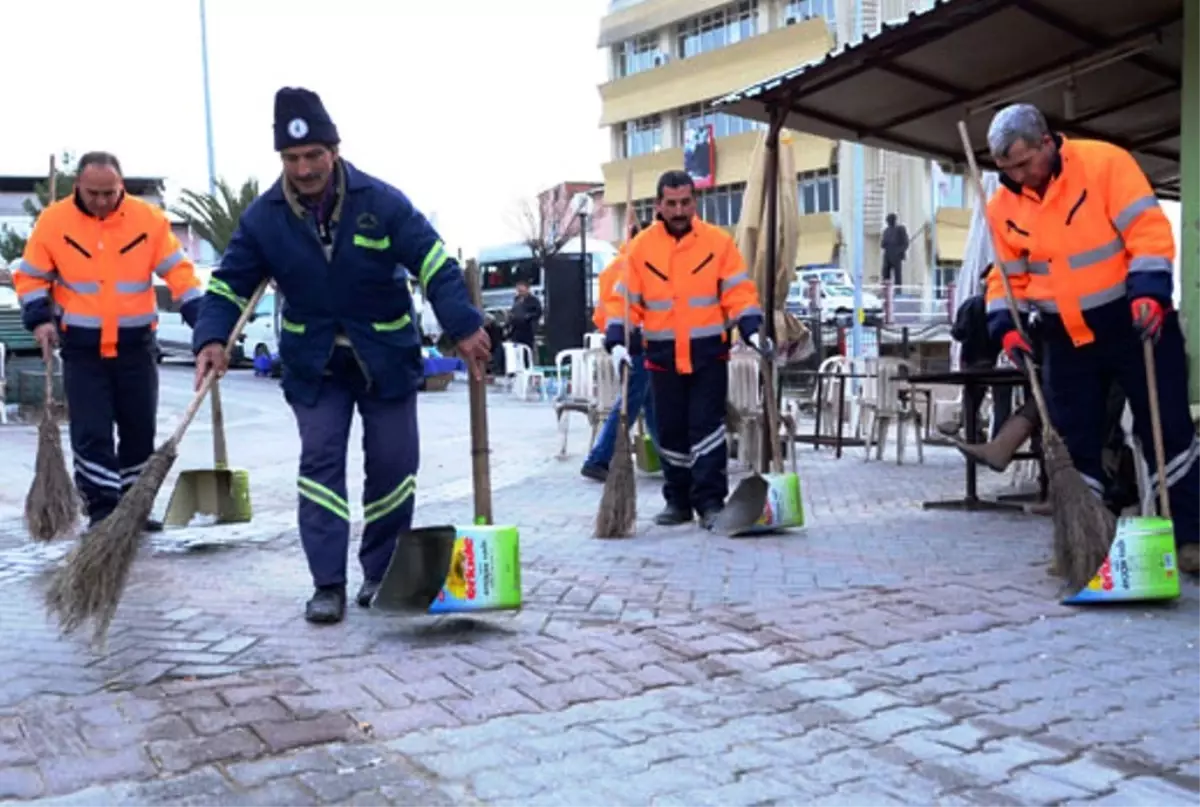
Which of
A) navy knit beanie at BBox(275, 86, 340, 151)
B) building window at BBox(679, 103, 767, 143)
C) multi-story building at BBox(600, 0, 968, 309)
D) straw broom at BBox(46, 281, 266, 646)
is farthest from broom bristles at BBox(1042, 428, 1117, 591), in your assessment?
building window at BBox(679, 103, 767, 143)

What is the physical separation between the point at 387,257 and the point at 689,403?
2642 mm

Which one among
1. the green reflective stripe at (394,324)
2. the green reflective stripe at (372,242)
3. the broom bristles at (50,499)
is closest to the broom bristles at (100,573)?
the green reflective stripe at (394,324)

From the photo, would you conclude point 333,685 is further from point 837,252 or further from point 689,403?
point 837,252

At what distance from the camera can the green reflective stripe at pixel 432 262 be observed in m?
Result: 4.31

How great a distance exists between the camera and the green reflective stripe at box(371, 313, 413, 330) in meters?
4.42

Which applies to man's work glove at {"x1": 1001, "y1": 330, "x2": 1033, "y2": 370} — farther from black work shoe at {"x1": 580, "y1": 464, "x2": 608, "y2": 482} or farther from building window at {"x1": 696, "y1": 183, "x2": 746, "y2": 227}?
building window at {"x1": 696, "y1": 183, "x2": 746, "y2": 227}

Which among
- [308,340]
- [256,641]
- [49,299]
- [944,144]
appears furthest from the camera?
[944,144]

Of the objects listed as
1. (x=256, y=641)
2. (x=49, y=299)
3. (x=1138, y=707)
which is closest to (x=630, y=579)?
(x=256, y=641)

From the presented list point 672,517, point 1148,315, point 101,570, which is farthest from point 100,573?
point 1148,315

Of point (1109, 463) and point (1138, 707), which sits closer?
point (1138, 707)

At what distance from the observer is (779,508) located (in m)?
6.22

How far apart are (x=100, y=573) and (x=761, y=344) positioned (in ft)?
12.8

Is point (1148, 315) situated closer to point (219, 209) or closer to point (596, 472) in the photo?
point (596, 472)

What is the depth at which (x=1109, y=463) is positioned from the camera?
598 centimetres
